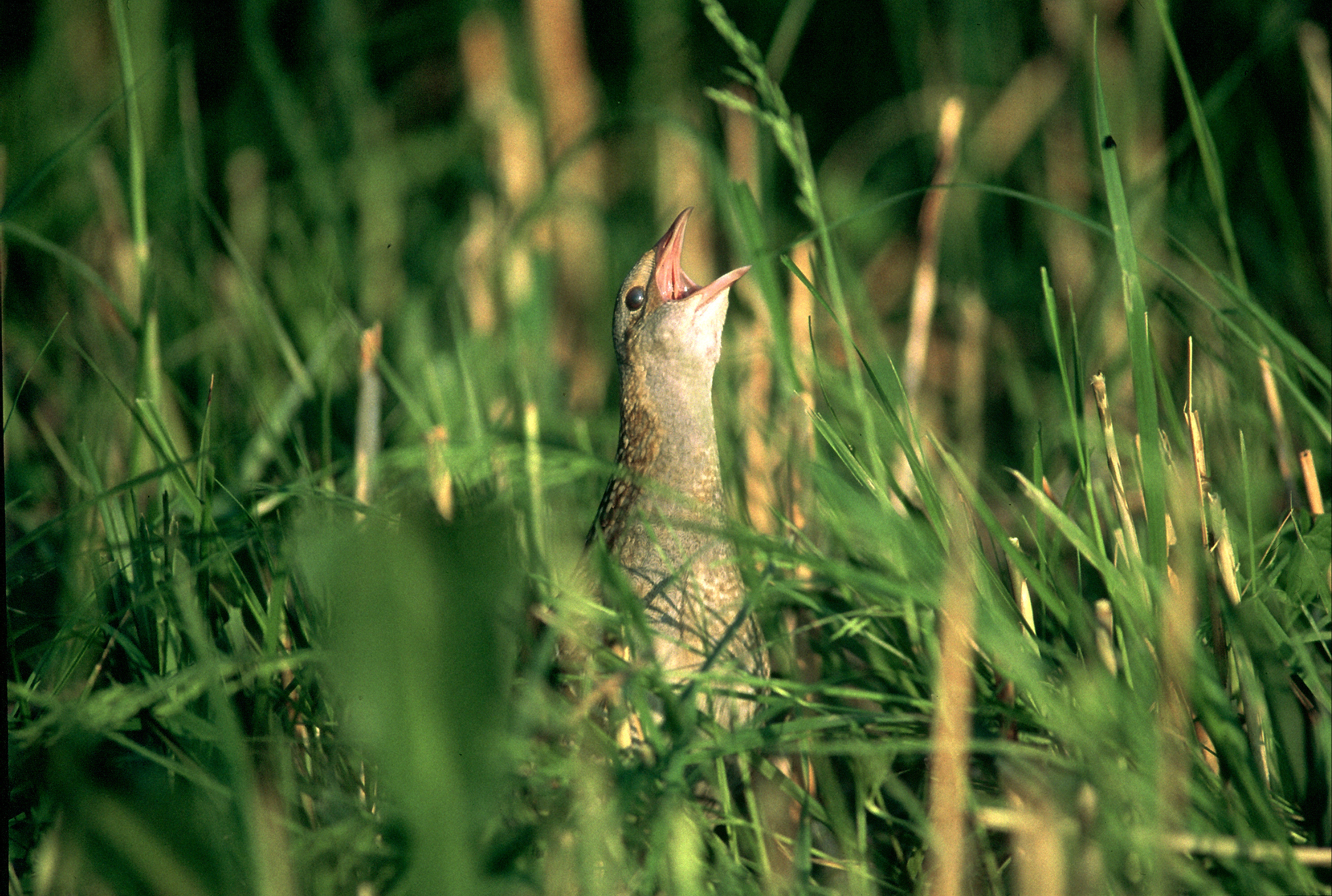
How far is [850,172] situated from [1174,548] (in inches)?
110

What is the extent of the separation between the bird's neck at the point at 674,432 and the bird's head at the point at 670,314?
0.03 meters

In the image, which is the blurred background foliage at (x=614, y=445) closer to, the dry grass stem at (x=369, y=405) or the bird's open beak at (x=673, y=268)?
the dry grass stem at (x=369, y=405)

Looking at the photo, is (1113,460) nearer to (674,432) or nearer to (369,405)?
(674,432)

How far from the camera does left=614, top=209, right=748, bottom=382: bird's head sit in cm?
200

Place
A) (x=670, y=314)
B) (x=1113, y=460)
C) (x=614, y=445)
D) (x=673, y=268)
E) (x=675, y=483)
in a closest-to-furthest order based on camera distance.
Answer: (x=1113, y=460)
(x=675, y=483)
(x=670, y=314)
(x=673, y=268)
(x=614, y=445)

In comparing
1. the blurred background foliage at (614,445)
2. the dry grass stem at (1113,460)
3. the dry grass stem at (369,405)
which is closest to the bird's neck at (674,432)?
the blurred background foliage at (614,445)

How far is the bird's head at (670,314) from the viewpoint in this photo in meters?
A: 2.00

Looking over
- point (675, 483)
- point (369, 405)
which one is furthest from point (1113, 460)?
point (369, 405)

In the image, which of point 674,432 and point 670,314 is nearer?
point 674,432

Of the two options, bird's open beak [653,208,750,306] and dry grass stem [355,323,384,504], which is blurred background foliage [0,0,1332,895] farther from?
bird's open beak [653,208,750,306]

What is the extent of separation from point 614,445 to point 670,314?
63cm

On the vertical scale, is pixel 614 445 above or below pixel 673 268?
below

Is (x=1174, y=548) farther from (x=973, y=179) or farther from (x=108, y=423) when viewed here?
(x=973, y=179)

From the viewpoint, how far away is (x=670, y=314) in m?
2.04
